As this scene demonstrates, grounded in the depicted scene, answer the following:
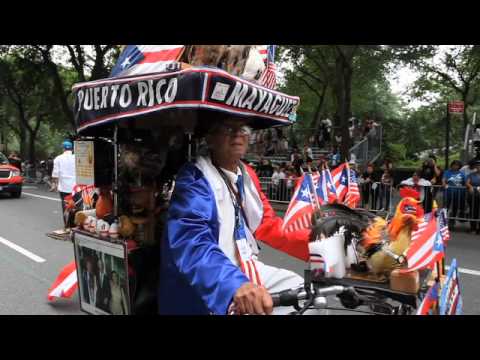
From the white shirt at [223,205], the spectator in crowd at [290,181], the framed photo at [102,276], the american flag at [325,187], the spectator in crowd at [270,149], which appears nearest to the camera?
the white shirt at [223,205]

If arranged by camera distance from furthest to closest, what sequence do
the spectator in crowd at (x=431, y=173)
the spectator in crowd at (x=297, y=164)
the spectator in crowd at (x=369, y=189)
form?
1. the spectator in crowd at (x=297, y=164)
2. the spectator in crowd at (x=369, y=189)
3. the spectator in crowd at (x=431, y=173)

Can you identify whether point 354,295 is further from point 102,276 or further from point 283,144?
point 283,144

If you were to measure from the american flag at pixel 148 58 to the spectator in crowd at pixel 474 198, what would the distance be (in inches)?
369

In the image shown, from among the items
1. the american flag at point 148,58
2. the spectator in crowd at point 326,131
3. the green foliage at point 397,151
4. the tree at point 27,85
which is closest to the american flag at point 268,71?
the american flag at point 148,58

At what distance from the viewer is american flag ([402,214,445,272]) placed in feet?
7.32

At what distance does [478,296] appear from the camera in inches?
209

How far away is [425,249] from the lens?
2260 mm

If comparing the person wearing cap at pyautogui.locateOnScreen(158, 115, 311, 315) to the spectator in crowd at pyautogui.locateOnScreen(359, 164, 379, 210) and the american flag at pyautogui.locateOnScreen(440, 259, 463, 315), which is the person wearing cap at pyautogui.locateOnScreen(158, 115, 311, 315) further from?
the spectator in crowd at pyautogui.locateOnScreen(359, 164, 379, 210)

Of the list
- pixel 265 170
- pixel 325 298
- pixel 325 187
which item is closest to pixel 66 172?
pixel 325 187

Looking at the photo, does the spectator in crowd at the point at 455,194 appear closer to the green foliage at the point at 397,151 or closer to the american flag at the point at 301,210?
the american flag at the point at 301,210

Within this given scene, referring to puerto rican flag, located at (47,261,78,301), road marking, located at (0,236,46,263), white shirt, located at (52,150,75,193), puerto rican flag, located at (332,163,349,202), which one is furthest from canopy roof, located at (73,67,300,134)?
white shirt, located at (52,150,75,193)

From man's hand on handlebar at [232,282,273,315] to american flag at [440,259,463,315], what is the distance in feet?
2.78

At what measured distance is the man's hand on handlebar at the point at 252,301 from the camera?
186 centimetres
